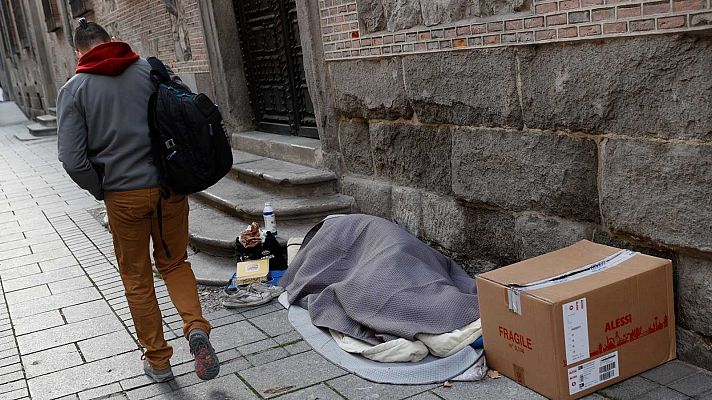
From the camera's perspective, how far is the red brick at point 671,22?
10.1ft

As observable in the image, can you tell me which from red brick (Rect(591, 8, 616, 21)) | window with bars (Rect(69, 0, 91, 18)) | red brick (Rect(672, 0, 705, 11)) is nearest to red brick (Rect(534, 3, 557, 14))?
red brick (Rect(591, 8, 616, 21))

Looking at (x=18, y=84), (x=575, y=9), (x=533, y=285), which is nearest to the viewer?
(x=533, y=285)

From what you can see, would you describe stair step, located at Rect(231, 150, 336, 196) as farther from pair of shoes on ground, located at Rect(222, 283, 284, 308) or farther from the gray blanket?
pair of shoes on ground, located at Rect(222, 283, 284, 308)

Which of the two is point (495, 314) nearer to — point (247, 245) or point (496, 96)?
point (496, 96)

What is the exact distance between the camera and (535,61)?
12.9 feet

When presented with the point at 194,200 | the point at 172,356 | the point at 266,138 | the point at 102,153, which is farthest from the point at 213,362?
the point at 266,138

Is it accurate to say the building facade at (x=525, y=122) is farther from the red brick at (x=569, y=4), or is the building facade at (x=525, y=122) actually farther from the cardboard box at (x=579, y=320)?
the cardboard box at (x=579, y=320)

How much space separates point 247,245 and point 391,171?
1195mm

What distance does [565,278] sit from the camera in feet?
10.9

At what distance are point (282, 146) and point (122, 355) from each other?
11.2 ft

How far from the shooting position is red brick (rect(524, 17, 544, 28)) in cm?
384

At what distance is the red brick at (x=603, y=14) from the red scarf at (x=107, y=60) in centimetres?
226

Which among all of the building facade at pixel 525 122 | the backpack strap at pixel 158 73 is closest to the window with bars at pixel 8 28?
the building facade at pixel 525 122

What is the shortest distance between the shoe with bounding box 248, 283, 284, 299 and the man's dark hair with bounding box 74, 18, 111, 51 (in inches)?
75.0
